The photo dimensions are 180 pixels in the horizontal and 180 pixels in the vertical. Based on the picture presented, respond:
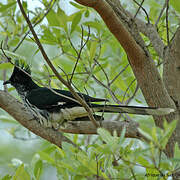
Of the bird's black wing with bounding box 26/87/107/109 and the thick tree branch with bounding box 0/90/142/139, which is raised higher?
the bird's black wing with bounding box 26/87/107/109

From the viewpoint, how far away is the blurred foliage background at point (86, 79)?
111 centimetres

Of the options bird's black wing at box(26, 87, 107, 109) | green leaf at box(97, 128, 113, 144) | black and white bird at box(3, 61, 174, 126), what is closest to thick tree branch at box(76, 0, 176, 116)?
black and white bird at box(3, 61, 174, 126)

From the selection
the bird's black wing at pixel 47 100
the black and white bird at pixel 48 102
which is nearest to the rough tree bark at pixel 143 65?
the black and white bird at pixel 48 102

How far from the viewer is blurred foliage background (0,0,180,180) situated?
1112 mm

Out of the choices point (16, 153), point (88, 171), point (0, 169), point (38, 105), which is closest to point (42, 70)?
point (38, 105)

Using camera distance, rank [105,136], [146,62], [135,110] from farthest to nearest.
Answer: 1. [135,110]
2. [146,62]
3. [105,136]

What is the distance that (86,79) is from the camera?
8.08 ft

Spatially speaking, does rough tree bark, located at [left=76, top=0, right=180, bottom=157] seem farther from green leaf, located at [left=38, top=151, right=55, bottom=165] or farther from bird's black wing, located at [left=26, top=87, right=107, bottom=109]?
bird's black wing, located at [left=26, top=87, right=107, bottom=109]

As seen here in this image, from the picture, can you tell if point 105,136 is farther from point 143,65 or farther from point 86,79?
point 86,79

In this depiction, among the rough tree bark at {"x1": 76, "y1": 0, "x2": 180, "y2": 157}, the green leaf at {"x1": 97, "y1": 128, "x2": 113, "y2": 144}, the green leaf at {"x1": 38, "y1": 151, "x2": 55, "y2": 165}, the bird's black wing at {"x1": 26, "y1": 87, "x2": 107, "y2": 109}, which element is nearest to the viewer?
the green leaf at {"x1": 97, "y1": 128, "x2": 113, "y2": 144}

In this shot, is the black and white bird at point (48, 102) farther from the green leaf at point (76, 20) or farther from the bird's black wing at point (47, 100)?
the green leaf at point (76, 20)

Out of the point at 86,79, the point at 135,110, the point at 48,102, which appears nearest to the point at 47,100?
the point at 48,102

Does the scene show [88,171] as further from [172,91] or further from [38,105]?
[38,105]

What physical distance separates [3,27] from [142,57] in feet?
5.25
